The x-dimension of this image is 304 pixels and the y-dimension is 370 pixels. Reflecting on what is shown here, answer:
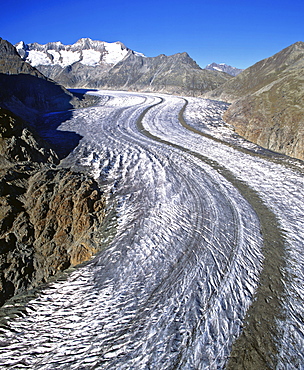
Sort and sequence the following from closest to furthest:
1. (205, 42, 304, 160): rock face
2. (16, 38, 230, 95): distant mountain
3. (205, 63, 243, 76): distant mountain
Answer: (205, 42, 304, 160): rock face → (16, 38, 230, 95): distant mountain → (205, 63, 243, 76): distant mountain

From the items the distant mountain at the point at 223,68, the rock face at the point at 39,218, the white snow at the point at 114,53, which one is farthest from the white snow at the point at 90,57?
the rock face at the point at 39,218

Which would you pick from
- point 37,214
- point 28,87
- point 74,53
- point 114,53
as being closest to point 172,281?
point 37,214

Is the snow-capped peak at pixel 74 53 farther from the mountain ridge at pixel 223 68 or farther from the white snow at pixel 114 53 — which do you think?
the mountain ridge at pixel 223 68

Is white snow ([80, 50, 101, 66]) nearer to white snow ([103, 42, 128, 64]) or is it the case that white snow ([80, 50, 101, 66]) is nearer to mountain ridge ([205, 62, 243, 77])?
white snow ([103, 42, 128, 64])

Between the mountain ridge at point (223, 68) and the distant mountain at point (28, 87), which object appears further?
the mountain ridge at point (223, 68)

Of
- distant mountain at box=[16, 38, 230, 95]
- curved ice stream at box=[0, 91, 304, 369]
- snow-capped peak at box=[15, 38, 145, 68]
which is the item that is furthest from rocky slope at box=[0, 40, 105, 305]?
snow-capped peak at box=[15, 38, 145, 68]

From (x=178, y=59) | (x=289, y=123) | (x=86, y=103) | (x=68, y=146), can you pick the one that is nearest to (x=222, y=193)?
(x=289, y=123)
